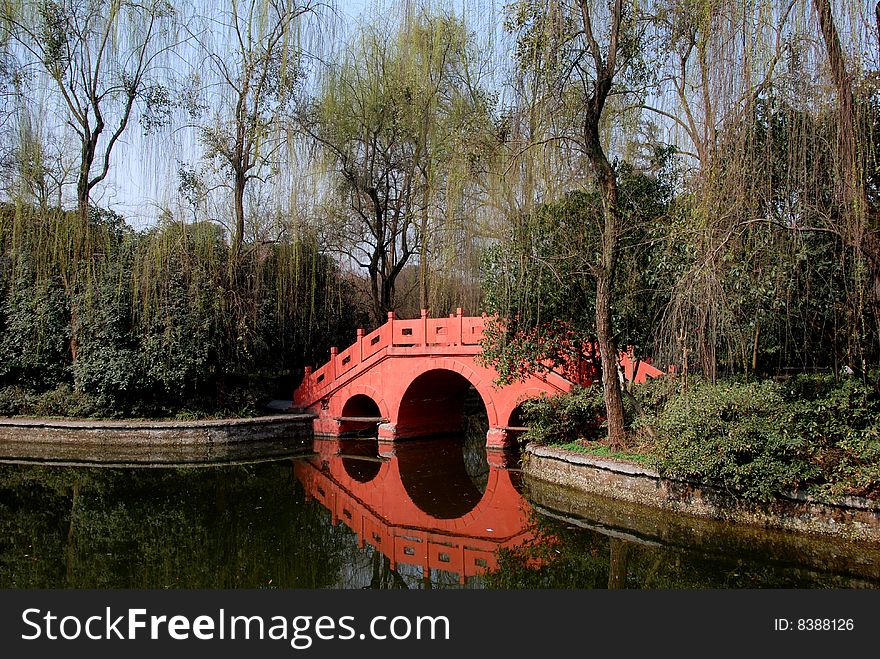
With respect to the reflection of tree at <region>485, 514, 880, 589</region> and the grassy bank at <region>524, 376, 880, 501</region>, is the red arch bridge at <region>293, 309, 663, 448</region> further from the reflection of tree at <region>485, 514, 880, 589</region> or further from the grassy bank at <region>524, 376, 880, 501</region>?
the reflection of tree at <region>485, 514, 880, 589</region>

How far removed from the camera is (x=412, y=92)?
1355 centimetres

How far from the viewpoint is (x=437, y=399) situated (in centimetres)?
1534

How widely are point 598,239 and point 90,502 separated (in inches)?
284

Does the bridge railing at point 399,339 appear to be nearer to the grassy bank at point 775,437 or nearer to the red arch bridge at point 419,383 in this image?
the red arch bridge at point 419,383

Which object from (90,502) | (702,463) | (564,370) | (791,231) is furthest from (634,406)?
(90,502)

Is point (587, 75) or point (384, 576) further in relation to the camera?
point (587, 75)

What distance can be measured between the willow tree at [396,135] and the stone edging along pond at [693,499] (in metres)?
3.57

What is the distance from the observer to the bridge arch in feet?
43.2

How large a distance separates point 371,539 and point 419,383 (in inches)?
280

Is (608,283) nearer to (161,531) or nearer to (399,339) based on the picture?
(161,531)

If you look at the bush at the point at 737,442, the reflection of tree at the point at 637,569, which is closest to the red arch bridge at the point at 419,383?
the bush at the point at 737,442

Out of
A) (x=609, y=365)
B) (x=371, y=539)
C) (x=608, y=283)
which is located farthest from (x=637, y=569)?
(x=608, y=283)

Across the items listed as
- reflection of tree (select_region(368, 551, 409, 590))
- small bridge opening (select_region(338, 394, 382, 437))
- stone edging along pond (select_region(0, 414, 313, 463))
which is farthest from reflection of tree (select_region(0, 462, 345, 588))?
small bridge opening (select_region(338, 394, 382, 437))

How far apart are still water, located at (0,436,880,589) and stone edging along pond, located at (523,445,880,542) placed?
0.50 feet
